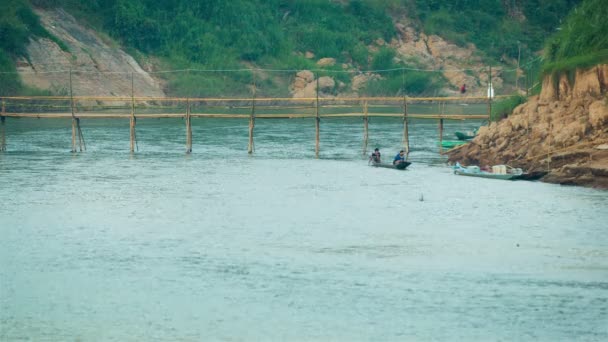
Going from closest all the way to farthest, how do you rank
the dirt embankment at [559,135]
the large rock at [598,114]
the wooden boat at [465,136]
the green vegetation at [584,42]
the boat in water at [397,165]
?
the dirt embankment at [559,135]
the large rock at [598,114]
the green vegetation at [584,42]
the boat in water at [397,165]
the wooden boat at [465,136]

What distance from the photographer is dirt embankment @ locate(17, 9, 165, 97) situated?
88.6 metres

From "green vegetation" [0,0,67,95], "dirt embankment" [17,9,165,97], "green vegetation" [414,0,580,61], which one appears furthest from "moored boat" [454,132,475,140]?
"green vegetation" [414,0,580,61]

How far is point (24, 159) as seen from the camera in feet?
198

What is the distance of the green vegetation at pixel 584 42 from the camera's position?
52916 millimetres

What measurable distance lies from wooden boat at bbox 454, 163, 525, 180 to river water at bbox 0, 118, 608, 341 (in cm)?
51

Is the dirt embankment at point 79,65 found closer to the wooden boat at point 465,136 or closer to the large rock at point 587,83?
the wooden boat at point 465,136

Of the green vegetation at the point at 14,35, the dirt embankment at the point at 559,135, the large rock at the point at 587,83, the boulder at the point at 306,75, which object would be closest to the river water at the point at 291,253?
the dirt embankment at the point at 559,135

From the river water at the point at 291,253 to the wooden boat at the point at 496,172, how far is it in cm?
51

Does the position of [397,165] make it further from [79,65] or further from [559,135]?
[79,65]

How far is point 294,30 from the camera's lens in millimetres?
115438

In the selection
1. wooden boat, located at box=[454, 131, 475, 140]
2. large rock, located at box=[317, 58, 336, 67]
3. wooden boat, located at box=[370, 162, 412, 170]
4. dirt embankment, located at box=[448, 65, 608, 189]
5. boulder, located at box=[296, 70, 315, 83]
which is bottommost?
wooden boat, located at box=[370, 162, 412, 170]

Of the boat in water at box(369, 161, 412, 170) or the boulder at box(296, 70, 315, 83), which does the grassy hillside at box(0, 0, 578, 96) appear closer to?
the boulder at box(296, 70, 315, 83)

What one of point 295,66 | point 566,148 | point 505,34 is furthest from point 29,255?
point 505,34

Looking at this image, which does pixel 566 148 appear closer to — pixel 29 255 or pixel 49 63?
pixel 29 255
